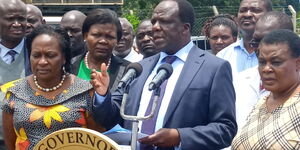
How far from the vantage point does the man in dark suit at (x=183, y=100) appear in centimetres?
371

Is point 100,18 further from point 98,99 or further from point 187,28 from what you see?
point 98,99

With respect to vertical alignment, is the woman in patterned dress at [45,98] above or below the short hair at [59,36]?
below

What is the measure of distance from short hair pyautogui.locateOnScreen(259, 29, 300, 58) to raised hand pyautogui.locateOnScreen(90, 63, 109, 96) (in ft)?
3.28

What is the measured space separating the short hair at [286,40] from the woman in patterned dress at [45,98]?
124cm

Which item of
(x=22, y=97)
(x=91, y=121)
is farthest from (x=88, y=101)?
(x=22, y=97)

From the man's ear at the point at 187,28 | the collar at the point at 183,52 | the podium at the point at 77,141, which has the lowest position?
the podium at the point at 77,141

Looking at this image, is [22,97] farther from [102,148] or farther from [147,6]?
[147,6]

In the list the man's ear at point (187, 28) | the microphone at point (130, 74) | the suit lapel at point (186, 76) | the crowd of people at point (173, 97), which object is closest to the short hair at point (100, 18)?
the crowd of people at point (173, 97)

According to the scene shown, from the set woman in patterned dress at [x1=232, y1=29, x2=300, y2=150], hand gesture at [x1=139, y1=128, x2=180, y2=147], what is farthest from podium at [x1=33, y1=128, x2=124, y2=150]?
woman in patterned dress at [x1=232, y1=29, x2=300, y2=150]

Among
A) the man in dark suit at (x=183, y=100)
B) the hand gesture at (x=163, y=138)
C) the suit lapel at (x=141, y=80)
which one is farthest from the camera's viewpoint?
the suit lapel at (x=141, y=80)

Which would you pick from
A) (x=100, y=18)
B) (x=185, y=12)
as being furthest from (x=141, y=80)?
(x=100, y=18)

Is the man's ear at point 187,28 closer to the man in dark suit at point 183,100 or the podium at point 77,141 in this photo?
the man in dark suit at point 183,100

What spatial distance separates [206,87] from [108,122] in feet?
2.25

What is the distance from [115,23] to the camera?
4.77 meters
